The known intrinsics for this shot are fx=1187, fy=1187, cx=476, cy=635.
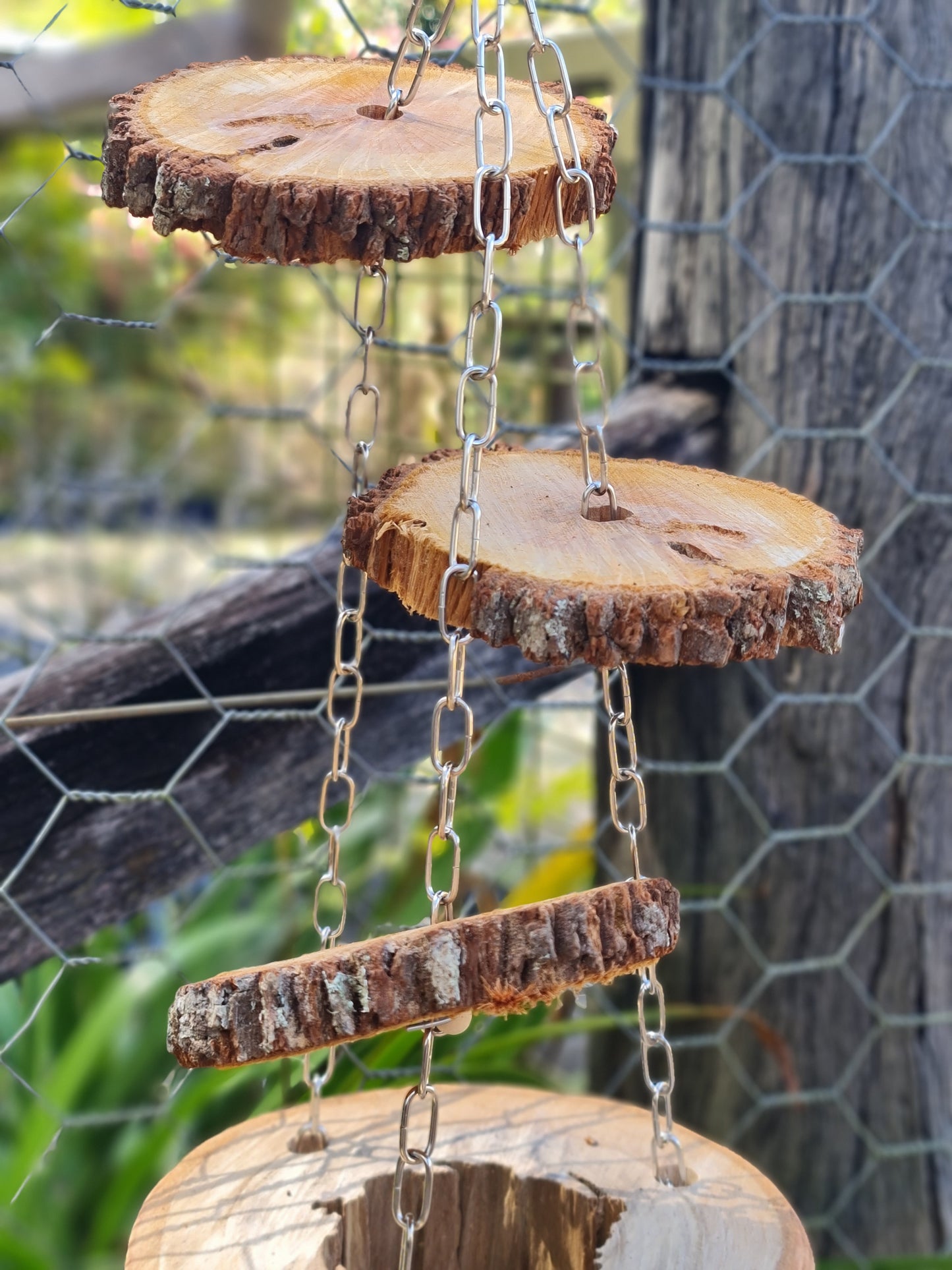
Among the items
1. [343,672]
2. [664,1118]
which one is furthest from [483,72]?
[664,1118]

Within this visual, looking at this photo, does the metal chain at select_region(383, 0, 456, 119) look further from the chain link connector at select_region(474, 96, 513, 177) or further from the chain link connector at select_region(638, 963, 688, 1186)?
the chain link connector at select_region(638, 963, 688, 1186)

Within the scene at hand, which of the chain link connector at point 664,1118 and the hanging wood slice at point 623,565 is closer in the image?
the hanging wood slice at point 623,565

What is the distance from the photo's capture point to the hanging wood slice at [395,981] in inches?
16.7

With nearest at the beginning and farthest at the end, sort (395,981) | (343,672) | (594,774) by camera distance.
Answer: (395,981) → (343,672) → (594,774)

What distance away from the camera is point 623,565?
0.47m

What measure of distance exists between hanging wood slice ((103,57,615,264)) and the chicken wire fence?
89 mm

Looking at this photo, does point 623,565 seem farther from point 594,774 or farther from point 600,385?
point 594,774

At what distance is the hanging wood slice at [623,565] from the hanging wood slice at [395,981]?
0.10 metres

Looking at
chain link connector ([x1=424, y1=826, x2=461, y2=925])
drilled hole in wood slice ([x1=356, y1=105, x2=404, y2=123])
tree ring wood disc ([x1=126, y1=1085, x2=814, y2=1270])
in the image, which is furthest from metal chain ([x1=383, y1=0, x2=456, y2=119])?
tree ring wood disc ([x1=126, y1=1085, x2=814, y2=1270])

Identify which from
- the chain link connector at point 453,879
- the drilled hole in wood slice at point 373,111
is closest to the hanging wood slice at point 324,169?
the drilled hole in wood slice at point 373,111

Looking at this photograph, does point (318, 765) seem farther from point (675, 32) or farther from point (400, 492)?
point (675, 32)

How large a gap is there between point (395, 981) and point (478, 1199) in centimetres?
30

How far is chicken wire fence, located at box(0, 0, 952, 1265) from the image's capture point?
81cm

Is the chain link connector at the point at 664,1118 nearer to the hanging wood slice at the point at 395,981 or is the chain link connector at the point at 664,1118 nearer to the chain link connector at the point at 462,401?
the hanging wood slice at the point at 395,981
